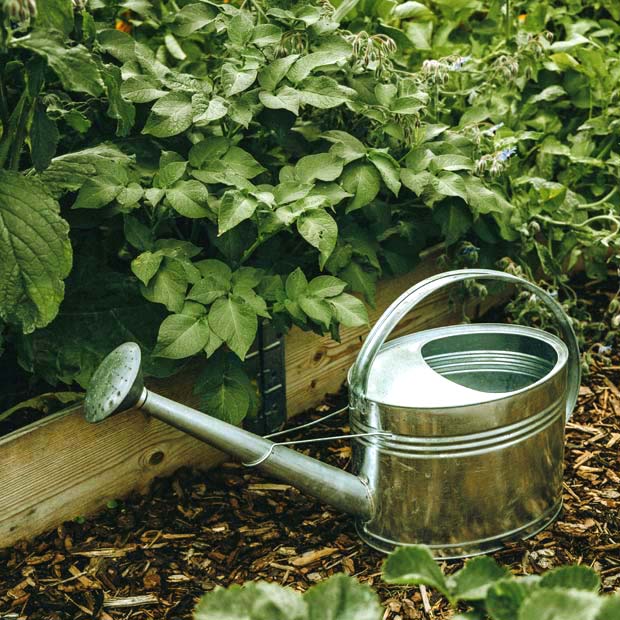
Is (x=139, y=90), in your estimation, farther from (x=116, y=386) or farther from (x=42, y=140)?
(x=116, y=386)

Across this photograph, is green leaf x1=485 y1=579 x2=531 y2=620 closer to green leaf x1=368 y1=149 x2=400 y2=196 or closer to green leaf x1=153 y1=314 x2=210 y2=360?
green leaf x1=153 y1=314 x2=210 y2=360

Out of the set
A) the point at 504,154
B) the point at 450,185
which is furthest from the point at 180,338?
the point at 504,154

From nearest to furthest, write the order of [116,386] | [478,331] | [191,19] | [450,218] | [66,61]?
1. [66,61]
2. [116,386]
3. [478,331]
4. [191,19]
5. [450,218]

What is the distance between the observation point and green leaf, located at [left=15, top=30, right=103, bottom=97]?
135 centimetres

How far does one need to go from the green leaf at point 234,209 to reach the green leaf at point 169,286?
16cm

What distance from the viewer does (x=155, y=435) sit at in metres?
1.90

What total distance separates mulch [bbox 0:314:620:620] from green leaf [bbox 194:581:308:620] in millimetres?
910

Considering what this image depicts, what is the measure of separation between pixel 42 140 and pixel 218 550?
85 centimetres

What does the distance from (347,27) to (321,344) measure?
0.86 metres

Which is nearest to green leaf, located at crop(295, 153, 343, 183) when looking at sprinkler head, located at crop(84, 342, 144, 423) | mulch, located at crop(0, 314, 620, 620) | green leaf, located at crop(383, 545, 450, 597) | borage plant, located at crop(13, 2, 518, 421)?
borage plant, located at crop(13, 2, 518, 421)

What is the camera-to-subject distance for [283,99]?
5.77 feet

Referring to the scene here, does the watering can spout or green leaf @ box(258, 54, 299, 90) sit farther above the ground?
green leaf @ box(258, 54, 299, 90)

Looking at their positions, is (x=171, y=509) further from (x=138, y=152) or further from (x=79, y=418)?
(x=138, y=152)

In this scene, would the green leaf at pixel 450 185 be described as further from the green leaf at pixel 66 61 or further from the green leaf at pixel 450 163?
the green leaf at pixel 66 61
